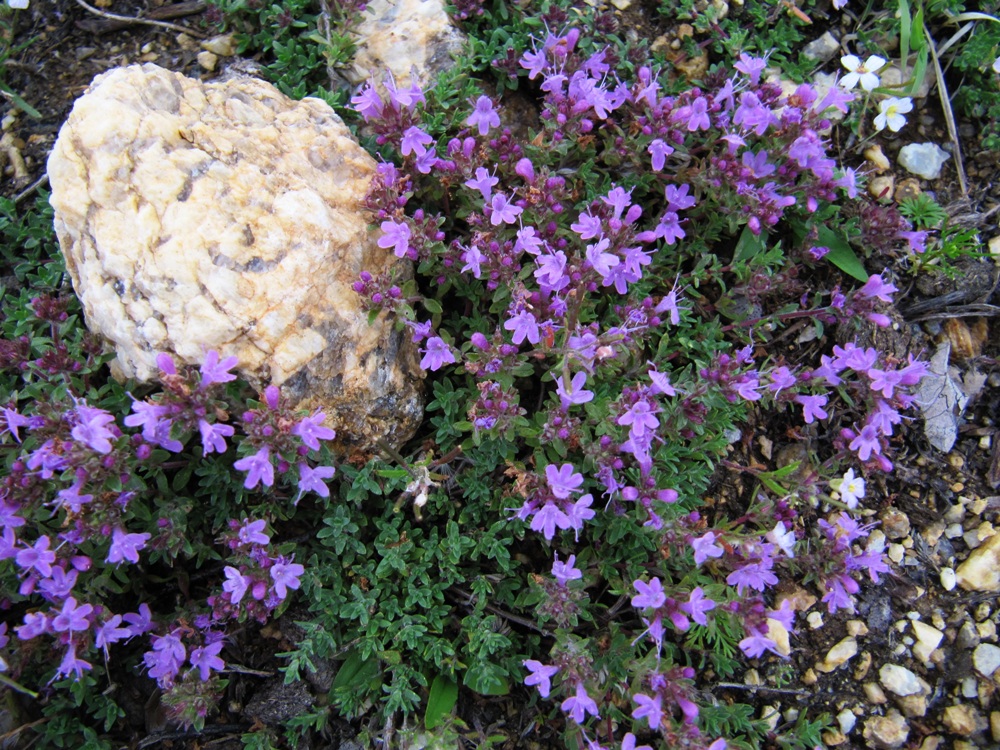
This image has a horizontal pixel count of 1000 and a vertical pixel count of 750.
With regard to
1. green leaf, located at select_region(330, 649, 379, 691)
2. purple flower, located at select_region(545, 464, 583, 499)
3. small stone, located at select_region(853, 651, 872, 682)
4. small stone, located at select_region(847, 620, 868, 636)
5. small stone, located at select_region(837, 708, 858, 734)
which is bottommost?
small stone, located at select_region(837, 708, 858, 734)

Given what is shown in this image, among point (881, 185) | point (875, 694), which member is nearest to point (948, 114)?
point (881, 185)

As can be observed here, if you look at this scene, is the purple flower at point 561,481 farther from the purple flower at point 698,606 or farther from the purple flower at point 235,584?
the purple flower at point 235,584

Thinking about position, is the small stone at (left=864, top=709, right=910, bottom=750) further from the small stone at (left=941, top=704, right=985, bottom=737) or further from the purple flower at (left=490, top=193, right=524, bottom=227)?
the purple flower at (left=490, top=193, right=524, bottom=227)

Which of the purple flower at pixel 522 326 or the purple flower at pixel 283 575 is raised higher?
the purple flower at pixel 522 326

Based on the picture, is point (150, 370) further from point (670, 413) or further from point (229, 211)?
point (670, 413)

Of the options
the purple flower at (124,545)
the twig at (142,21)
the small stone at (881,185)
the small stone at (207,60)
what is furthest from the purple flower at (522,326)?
the twig at (142,21)

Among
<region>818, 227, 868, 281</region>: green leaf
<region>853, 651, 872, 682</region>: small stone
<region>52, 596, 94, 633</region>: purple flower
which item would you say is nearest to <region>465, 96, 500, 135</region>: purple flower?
<region>818, 227, 868, 281</region>: green leaf
